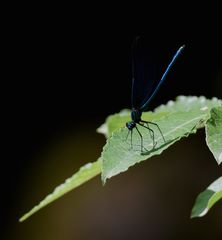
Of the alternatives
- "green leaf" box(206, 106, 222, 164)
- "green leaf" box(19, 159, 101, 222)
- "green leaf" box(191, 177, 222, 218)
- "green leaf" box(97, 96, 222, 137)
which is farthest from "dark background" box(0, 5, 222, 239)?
"green leaf" box(206, 106, 222, 164)

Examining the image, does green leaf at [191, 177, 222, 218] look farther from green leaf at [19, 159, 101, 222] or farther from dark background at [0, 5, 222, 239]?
dark background at [0, 5, 222, 239]

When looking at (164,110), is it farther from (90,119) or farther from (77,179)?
(90,119)

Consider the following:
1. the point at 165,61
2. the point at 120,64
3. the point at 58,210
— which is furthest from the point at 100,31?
the point at 165,61

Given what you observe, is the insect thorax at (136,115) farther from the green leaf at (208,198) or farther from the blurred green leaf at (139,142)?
the green leaf at (208,198)

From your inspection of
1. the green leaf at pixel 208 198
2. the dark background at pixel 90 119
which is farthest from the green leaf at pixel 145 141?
the dark background at pixel 90 119

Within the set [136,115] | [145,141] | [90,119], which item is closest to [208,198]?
[145,141]

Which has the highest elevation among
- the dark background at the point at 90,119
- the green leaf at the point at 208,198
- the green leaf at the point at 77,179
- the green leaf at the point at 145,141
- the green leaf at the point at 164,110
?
the dark background at the point at 90,119

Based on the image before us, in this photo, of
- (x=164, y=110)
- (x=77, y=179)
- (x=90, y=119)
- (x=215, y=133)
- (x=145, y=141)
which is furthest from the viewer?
(x=90, y=119)
